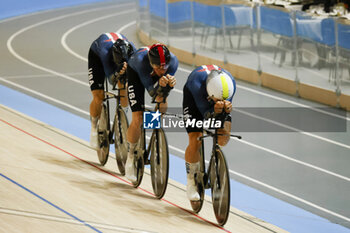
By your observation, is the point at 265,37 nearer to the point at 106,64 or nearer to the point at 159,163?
the point at 106,64

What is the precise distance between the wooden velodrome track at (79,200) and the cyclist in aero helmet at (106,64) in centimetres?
54

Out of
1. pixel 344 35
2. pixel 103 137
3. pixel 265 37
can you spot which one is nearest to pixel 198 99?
pixel 103 137

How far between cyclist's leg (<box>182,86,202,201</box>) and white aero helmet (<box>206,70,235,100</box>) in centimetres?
31

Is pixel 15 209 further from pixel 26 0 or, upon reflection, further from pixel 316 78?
pixel 26 0

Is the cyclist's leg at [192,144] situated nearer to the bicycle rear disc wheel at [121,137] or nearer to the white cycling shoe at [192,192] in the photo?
the white cycling shoe at [192,192]

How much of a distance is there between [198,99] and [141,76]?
71 centimetres

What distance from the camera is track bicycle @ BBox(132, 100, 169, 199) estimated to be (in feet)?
17.1

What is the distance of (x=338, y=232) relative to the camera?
5.45 metres

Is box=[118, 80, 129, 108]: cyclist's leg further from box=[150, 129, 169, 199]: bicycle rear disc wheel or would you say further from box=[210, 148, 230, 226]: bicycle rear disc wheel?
box=[210, 148, 230, 226]: bicycle rear disc wheel

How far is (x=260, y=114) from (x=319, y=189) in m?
2.94

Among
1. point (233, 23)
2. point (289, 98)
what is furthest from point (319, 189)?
point (233, 23)

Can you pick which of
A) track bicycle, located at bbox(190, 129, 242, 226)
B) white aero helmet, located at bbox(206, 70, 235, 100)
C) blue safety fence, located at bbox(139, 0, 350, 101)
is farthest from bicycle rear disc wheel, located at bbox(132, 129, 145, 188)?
blue safety fence, located at bbox(139, 0, 350, 101)

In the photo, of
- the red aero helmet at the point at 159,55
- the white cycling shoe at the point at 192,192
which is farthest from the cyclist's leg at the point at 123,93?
the white cycling shoe at the point at 192,192

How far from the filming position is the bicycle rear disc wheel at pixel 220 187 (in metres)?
4.60
